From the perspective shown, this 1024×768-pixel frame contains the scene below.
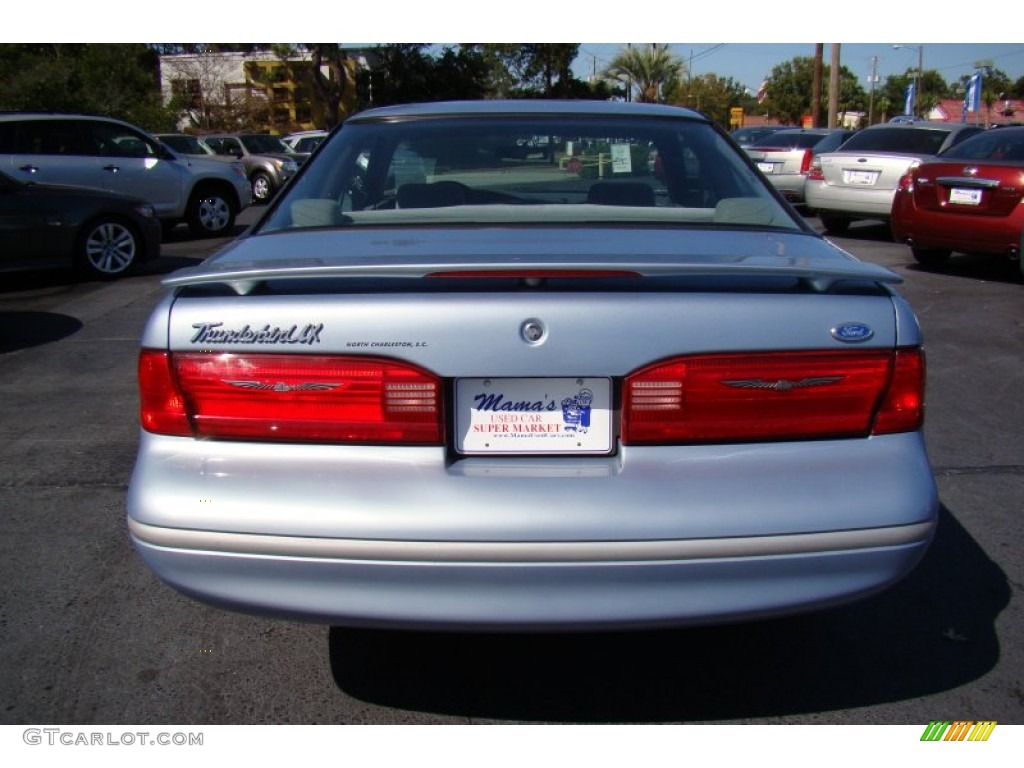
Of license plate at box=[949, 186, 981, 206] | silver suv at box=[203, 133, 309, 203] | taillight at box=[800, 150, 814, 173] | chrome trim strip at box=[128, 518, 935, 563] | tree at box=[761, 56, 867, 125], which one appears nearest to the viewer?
chrome trim strip at box=[128, 518, 935, 563]

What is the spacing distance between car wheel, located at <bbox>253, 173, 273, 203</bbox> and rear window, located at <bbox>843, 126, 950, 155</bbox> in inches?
466

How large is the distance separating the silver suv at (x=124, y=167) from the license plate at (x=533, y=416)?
1139cm

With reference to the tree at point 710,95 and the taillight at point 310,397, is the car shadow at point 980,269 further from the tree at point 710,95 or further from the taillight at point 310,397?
the tree at point 710,95

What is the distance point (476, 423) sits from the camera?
7.36ft

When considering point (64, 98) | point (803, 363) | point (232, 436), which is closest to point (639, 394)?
point (803, 363)

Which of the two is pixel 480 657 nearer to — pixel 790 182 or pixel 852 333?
pixel 852 333

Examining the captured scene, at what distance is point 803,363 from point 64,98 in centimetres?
2608

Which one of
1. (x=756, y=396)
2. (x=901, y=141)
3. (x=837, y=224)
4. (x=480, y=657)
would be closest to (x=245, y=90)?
(x=837, y=224)

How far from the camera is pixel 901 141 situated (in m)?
12.5

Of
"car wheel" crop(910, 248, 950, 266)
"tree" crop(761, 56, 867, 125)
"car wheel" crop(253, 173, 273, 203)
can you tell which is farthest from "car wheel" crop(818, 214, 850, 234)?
"tree" crop(761, 56, 867, 125)

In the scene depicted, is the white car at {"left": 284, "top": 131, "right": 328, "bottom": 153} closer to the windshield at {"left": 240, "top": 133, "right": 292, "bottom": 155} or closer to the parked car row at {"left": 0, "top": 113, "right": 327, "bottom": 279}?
the windshield at {"left": 240, "top": 133, "right": 292, "bottom": 155}

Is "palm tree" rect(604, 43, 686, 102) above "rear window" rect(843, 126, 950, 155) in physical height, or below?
above

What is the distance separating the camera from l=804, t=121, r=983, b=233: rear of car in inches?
471

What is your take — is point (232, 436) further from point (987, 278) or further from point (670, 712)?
point (987, 278)
